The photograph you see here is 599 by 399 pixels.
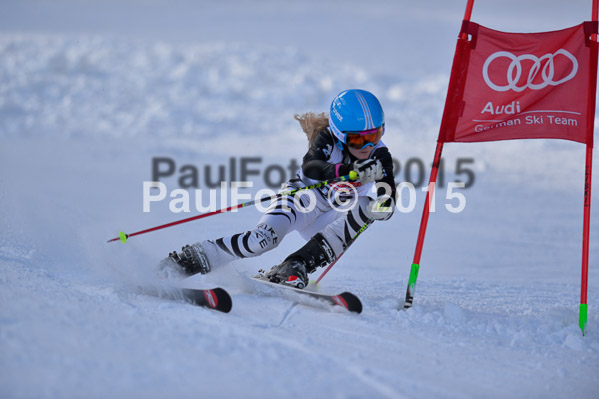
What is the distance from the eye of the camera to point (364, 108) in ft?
12.7

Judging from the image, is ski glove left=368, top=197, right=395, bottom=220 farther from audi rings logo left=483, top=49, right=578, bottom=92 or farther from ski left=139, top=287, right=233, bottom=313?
ski left=139, top=287, right=233, bottom=313

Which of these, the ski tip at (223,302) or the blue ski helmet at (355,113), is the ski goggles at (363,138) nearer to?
the blue ski helmet at (355,113)

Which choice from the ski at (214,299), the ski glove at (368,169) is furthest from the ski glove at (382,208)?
the ski at (214,299)

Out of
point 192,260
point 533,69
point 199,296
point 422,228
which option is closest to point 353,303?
point 422,228

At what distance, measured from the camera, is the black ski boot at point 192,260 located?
12.4ft

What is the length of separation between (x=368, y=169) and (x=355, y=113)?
0.39 m

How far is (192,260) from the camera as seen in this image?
3797 mm

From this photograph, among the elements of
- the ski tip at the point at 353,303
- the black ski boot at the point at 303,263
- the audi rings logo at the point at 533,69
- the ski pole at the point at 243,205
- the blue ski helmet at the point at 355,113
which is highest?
the audi rings logo at the point at 533,69

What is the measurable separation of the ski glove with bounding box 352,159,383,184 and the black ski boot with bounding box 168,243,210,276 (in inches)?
44.1

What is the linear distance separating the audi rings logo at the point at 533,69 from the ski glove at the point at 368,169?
2.84 ft

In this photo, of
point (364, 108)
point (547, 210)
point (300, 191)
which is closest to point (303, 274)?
point (300, 191)

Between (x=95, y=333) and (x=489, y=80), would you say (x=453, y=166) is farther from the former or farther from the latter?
(x=95, y=333)

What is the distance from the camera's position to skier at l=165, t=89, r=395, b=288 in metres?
3.83

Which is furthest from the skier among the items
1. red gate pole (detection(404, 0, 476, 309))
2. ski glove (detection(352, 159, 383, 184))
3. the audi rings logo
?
the audi rings logo
